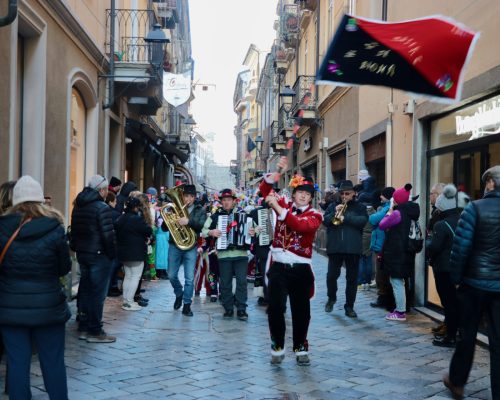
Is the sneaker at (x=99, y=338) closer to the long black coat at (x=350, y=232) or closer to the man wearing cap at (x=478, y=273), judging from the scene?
the long black coat at (x=350, y=232)

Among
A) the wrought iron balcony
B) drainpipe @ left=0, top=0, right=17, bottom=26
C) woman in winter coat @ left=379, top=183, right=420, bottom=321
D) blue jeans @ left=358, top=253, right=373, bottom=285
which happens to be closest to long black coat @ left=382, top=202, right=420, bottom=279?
woman in winter coat @ left=379, top=183, right=420, bottom=321

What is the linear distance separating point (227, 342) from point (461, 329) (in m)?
2.98

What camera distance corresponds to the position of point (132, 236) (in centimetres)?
874

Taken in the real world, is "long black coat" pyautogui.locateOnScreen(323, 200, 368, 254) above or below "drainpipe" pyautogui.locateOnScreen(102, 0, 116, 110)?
below

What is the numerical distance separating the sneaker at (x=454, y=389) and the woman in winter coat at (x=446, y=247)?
1.69 m

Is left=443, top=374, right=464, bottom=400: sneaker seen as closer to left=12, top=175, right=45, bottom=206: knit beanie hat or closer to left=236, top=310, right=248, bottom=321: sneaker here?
left=12, top=175, right=45, bottom=206: knit beanie hat

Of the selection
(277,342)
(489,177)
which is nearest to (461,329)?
(489,177)

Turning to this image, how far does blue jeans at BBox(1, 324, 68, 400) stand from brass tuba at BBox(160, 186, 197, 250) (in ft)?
15.2

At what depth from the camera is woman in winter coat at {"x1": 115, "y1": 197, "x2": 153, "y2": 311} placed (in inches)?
343

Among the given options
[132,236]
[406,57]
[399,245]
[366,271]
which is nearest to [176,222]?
[132,236]

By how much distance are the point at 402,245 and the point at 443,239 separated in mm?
1788

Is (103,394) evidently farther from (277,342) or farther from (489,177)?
(489,177)

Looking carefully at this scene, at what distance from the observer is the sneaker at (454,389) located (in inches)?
194

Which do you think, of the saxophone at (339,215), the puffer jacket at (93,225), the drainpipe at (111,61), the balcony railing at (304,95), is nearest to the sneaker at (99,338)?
the puffer jacket at (93,225)
